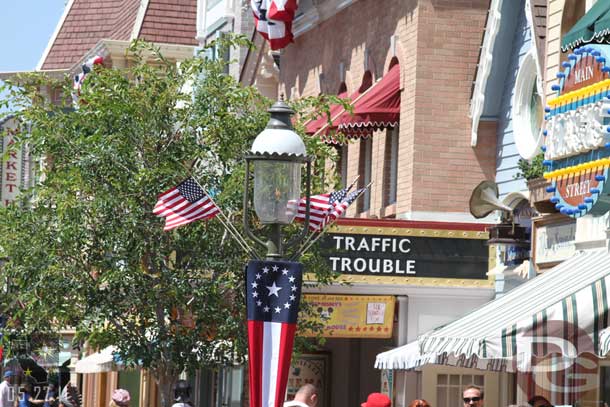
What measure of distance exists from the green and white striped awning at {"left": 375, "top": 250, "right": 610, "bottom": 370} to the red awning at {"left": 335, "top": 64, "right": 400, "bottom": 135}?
878 cm

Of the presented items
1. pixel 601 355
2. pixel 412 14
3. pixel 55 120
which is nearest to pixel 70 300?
pixel 55 120

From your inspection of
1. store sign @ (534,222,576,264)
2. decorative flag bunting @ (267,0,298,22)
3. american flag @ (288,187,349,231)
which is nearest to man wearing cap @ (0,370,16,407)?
decorative flag bunting @ (267,0,298,22)

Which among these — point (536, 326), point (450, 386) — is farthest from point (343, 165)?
point (536, 326)

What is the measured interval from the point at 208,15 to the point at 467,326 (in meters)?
26.3

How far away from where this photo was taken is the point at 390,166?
25750mm

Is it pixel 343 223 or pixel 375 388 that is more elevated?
pixel 343 223

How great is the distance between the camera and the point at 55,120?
20.8 metres

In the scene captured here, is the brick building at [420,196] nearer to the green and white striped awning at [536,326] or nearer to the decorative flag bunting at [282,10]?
the decorative flag bunting at [282,10]

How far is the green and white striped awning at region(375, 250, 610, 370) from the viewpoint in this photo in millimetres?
12703

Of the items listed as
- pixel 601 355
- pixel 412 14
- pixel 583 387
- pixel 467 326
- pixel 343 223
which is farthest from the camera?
pixel 412 14

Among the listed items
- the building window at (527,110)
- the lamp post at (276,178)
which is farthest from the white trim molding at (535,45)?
the lamp post at (276,178)

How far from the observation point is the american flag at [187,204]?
17.9 metres

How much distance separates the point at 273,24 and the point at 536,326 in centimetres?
1696

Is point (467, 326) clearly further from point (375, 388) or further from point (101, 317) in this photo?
point (375, 388)
